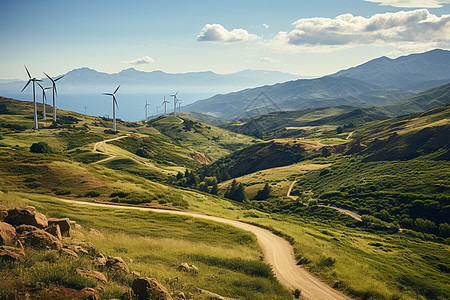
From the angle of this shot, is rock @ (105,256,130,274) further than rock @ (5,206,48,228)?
No

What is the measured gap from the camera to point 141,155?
191 meters

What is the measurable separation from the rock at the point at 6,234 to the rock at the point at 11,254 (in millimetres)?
2042

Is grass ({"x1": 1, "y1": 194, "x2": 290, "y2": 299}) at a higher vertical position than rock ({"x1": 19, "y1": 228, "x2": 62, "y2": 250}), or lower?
lower

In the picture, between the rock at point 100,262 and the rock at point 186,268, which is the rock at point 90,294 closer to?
the rock at point 100,262

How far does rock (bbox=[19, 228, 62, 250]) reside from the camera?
2316 cm

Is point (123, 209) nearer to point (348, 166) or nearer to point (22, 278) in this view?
point (22, 278)

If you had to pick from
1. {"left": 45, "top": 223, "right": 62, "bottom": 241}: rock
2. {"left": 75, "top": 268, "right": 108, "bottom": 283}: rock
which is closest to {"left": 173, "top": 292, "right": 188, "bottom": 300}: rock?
{"left": 75, "top": 268, "right": 108, "bottom": 283}: rock

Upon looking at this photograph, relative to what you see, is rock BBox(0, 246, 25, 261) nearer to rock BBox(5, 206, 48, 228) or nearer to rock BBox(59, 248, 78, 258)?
rock BBox(59, 248, 78, 258)

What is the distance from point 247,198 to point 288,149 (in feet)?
260

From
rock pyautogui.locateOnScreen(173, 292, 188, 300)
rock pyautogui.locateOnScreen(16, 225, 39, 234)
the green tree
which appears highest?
rock pyautogui.locateOnScreen(16, 225, 39, 234)

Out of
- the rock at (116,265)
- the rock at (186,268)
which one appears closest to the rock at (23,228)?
the rock at (116,265)

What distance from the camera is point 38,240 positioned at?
2359cm

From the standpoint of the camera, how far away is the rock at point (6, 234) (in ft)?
69.7

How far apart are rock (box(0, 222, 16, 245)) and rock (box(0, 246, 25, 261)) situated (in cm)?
204
